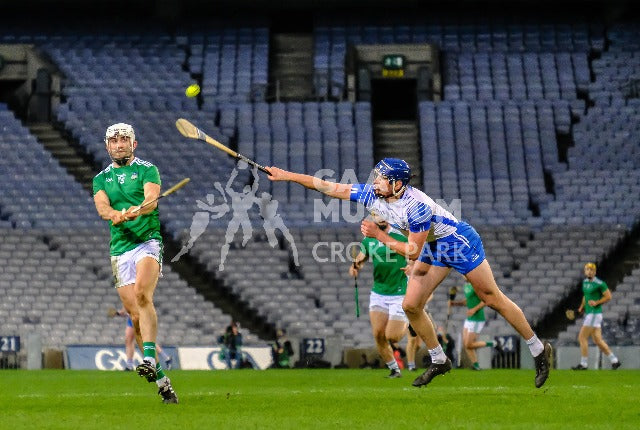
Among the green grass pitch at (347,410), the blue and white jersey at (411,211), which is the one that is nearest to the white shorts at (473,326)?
the green grass pitch at (347,410)

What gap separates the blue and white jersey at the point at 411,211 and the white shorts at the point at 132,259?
2.10m

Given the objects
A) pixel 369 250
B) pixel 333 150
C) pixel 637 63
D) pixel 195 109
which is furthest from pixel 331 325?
pixel 637 63

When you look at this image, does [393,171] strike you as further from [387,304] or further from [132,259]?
[387,304]

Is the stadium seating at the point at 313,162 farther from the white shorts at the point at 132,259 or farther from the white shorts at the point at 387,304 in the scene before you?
the white shorts at the point at 132,259

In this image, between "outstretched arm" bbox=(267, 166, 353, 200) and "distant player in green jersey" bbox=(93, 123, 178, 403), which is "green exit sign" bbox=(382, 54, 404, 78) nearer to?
"outstretched arm" bbox=(267, 166, 353, 200)

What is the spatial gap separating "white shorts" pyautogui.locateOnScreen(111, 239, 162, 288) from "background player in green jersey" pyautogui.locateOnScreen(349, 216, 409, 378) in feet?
22.2

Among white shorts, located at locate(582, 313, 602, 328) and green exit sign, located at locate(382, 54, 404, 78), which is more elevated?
green exit sign, located at locate(382, 54, 404, 78)

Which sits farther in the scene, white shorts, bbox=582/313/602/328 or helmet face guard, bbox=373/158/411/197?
white shorts, bbox=582/313/602/328

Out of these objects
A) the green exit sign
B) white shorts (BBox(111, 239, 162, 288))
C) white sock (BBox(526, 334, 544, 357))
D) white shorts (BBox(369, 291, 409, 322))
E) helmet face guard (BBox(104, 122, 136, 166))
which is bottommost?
white sock (BBox(526, 334, 544, 357))

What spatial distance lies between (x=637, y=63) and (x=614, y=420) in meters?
32.6

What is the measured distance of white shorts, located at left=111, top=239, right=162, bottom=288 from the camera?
12695mm

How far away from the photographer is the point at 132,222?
12.7 m

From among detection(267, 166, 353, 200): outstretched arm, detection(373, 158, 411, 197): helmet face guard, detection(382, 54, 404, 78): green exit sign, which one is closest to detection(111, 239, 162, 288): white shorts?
detection(267, 166, 353, 200): outstretched arm

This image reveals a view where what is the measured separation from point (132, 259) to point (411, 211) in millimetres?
2918
